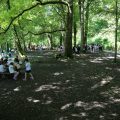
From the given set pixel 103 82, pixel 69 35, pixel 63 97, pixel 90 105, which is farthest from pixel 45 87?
pixel 69 35

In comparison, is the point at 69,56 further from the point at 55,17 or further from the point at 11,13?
the point at 55,17

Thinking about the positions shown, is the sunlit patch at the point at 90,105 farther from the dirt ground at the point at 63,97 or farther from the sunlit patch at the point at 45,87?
the sunlit patch at the point at 45,87

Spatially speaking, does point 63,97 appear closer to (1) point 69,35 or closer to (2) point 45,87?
(2) point 45,87

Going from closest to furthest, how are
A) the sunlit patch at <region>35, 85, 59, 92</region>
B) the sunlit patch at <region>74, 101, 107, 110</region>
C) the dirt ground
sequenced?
the dirt ground < the sunlit patch at <region>74, 101, 107, 110</region> < the sunlit patch at <region>35, 85, 59, 92</region>

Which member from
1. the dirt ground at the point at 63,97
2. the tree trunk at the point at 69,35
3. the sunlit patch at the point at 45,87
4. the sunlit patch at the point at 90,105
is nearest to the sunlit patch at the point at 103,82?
the dirt ground at the point at 63,97

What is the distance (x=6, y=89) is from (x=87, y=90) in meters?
4.58

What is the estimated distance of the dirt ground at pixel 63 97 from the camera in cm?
1165

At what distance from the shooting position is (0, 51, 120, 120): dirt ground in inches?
459

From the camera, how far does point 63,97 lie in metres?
14.2

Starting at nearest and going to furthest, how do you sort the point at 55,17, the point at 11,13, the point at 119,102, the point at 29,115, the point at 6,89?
the point at 29,115 → the point at 119,102 → the point at 6,89 → the point at 11,13 → the point at 55,17

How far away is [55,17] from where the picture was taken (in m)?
49.3

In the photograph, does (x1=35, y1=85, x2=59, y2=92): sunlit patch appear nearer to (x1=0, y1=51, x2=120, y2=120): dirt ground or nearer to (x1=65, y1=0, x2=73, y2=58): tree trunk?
(x1=0, y1=51, x2=120, y2=120): dirt ground

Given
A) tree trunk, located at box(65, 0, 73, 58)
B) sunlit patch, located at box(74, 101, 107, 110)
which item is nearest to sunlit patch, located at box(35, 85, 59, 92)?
sunlit patch, located at box(74, 101, 107, 110)

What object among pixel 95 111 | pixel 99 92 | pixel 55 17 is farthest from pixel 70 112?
pixel 55 17
